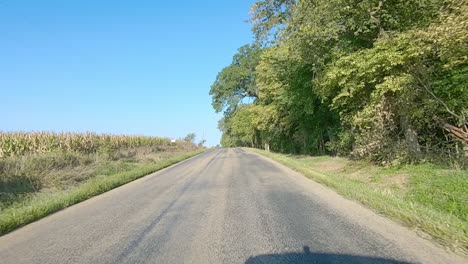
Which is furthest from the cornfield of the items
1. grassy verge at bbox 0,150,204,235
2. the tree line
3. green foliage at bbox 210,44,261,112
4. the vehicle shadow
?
green foliage at bbox 210,44,261,112

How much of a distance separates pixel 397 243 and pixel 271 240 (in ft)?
5.94

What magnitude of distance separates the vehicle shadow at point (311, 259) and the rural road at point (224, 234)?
0.04 feet

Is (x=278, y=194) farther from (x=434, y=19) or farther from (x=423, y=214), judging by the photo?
(x=434, y=19)

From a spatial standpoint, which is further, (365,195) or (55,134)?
(55,134)

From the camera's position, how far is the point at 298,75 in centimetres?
2352

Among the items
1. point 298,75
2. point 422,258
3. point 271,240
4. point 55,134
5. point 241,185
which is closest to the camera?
point 422,258

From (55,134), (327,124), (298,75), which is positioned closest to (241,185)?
(298,75)

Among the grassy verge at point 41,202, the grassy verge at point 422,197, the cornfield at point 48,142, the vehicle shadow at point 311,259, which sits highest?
the cornfield at point 48,142

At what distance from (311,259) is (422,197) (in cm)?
549

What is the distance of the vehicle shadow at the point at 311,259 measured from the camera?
450 cm

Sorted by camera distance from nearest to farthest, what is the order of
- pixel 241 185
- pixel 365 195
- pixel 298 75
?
1. pixel 365 195
2. pixel 241 185
3. pixel 298 75

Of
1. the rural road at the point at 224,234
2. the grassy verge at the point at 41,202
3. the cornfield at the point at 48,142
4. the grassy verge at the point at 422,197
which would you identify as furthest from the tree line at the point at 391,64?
the cornfield at the point at 48,142

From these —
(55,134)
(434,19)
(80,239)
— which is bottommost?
(80,239)

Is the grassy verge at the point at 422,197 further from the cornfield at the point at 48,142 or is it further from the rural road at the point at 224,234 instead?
the cornfield at the point at 48,142
